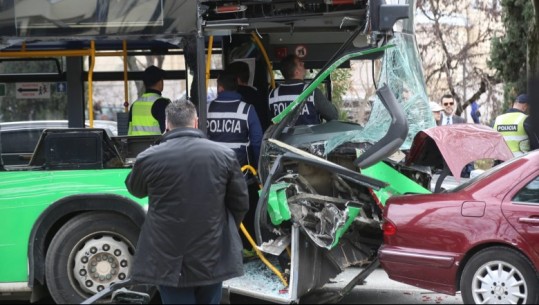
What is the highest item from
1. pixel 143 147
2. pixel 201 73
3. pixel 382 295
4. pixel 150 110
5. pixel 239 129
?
pixel 201 73

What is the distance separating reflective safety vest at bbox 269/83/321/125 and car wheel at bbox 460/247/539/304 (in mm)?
2272

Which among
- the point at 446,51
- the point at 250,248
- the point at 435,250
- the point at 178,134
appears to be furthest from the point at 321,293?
the point at 446,51

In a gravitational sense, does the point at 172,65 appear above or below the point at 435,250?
above

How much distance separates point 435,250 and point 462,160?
2.77 feet

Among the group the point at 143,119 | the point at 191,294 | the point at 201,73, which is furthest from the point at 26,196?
the point at 191,294

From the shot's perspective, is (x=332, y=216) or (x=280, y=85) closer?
(x=332, y=216)

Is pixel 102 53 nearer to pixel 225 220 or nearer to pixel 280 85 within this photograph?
pixel 280 85

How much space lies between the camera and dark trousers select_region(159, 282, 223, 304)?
5.53 meters

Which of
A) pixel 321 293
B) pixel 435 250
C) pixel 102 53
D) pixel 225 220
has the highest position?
pixel 102 53

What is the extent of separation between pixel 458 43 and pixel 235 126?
59.6 feet

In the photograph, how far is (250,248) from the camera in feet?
28.2

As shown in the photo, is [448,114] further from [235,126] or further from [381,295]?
[235,126]

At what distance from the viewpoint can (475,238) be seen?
7.42 meters

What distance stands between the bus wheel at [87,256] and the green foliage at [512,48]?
14.1m
